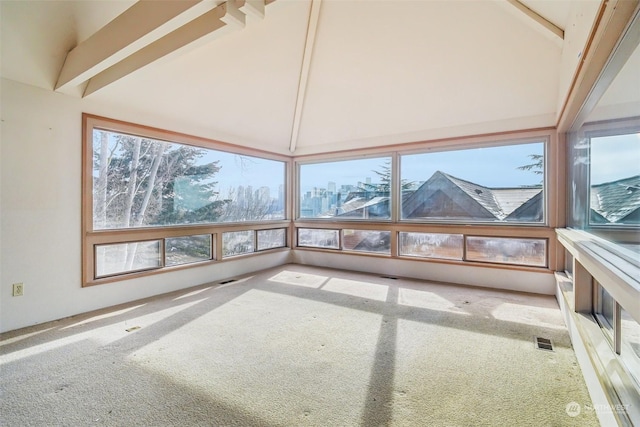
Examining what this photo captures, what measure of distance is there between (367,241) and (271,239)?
1.92 metres

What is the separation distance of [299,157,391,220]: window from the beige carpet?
7.22 feet

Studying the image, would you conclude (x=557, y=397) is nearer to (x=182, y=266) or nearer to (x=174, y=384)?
(x=174, y=384)

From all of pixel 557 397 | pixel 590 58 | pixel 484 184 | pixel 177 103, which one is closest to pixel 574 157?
pixel 484 184

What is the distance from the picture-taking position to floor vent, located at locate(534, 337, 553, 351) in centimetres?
247

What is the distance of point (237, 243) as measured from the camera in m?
5.12

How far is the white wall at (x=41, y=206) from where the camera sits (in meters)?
2.78

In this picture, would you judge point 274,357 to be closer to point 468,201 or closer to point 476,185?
point 468,201

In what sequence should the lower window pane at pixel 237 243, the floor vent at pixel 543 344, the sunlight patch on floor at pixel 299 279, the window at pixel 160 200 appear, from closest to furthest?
the floor vent at pixel 543 344
the window at pixel 160 200
the sunlight patch on floor at pixel 299 279
the lower window pane at pixel 237 243

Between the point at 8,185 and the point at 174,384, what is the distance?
100 inches

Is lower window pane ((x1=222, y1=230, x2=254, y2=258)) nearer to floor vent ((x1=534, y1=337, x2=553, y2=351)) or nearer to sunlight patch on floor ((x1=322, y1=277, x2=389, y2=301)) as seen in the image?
sunlight patch on floor ((x1=322, y1=277, x2=389, y2=301))

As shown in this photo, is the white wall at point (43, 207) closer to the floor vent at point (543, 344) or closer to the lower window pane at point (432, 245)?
the lower window pane at point (432, 245)

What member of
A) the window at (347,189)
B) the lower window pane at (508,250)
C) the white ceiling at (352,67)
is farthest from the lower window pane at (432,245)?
the white ceiling at (352,67)

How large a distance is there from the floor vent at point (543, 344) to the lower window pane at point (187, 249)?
169 inches

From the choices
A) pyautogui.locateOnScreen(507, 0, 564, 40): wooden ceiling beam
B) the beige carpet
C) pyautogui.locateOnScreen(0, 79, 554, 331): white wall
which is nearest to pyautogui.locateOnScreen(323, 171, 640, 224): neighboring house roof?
the beige carpet
